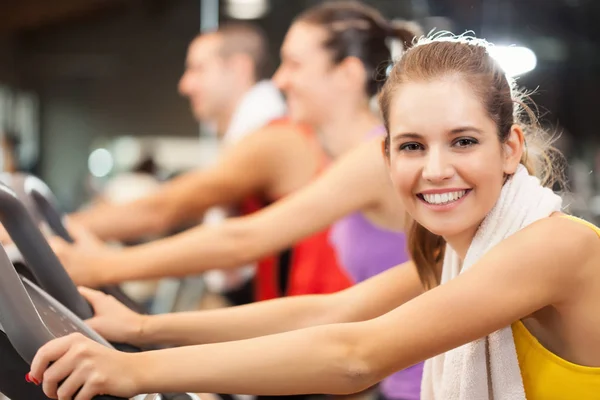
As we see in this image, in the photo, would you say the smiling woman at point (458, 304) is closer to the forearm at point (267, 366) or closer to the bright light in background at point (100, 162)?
the forearm at point (267, 366)

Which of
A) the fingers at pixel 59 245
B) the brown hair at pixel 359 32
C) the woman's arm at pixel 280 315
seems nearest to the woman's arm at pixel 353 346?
the woman's arm at pixel 280 315

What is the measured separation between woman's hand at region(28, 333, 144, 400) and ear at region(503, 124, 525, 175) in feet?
1.69

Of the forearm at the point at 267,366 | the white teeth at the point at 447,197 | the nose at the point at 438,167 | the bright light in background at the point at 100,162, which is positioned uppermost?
the bright light in background at the point at 100,162

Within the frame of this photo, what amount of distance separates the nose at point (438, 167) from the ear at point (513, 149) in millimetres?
95

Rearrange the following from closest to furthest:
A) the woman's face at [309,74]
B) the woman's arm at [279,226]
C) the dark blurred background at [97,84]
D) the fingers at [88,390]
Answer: the fingers at [88,390], the woman's arm at [279,226], the woman's face at [309,74], the dark blurred background at [97,84]

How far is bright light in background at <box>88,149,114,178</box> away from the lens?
6426 millimetres

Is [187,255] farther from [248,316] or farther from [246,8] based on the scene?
[246,8]

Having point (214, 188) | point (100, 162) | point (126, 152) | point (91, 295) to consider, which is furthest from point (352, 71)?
point (100, 162)

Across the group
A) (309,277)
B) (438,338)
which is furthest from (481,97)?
(309,277)

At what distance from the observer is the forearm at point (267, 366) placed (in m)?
0.97

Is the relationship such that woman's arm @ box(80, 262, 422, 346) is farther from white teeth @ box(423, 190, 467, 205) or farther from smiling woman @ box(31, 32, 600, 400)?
white teeth @ box(423, 190, 467, 205)

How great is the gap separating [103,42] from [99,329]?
5.16 meters

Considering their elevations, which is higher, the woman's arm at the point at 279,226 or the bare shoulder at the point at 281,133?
the bare shoulder at the point at 281,133

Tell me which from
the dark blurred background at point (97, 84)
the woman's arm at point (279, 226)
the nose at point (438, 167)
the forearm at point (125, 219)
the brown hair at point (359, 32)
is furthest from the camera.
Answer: the dark blurred background at point (97, 84)
